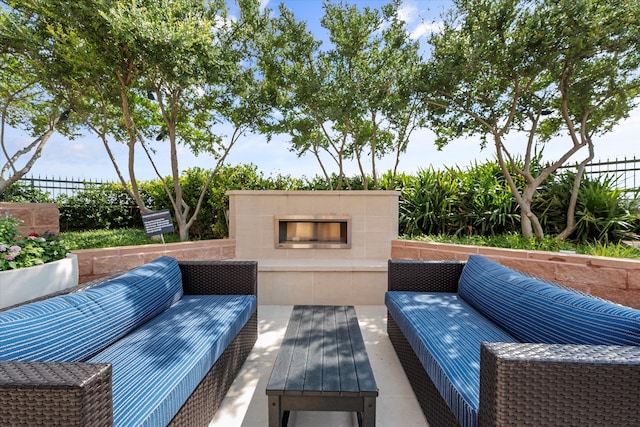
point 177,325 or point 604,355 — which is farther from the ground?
point 604,355

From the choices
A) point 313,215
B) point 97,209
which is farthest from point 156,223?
point 97,209

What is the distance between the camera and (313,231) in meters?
5.05

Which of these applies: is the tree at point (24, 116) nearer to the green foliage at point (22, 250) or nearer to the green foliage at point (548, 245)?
the green foliage at point (22, 250)

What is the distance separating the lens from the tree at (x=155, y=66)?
3.66 meters

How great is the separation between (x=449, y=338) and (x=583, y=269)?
223cm

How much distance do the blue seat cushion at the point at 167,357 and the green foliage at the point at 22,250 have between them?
165cm

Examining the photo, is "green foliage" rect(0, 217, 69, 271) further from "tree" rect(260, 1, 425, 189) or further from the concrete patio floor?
"tree" rect(260, 1, 425, 189)

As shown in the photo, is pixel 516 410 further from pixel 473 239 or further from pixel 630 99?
pixel 630 99

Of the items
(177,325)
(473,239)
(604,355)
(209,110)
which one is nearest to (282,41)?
(209,110)

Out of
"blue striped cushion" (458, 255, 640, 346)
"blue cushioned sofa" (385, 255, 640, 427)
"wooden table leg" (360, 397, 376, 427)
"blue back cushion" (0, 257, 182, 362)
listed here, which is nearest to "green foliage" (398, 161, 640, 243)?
"blue cushioned sofa" (385, 255, 640, 427)

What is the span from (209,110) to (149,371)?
453cm

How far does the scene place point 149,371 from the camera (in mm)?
1381

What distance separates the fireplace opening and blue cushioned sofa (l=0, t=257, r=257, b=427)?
2366 mm

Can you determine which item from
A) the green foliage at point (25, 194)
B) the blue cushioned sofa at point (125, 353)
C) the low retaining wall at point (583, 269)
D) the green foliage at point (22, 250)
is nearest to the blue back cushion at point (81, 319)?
the blue cushioned sofa at point (125, 353)
